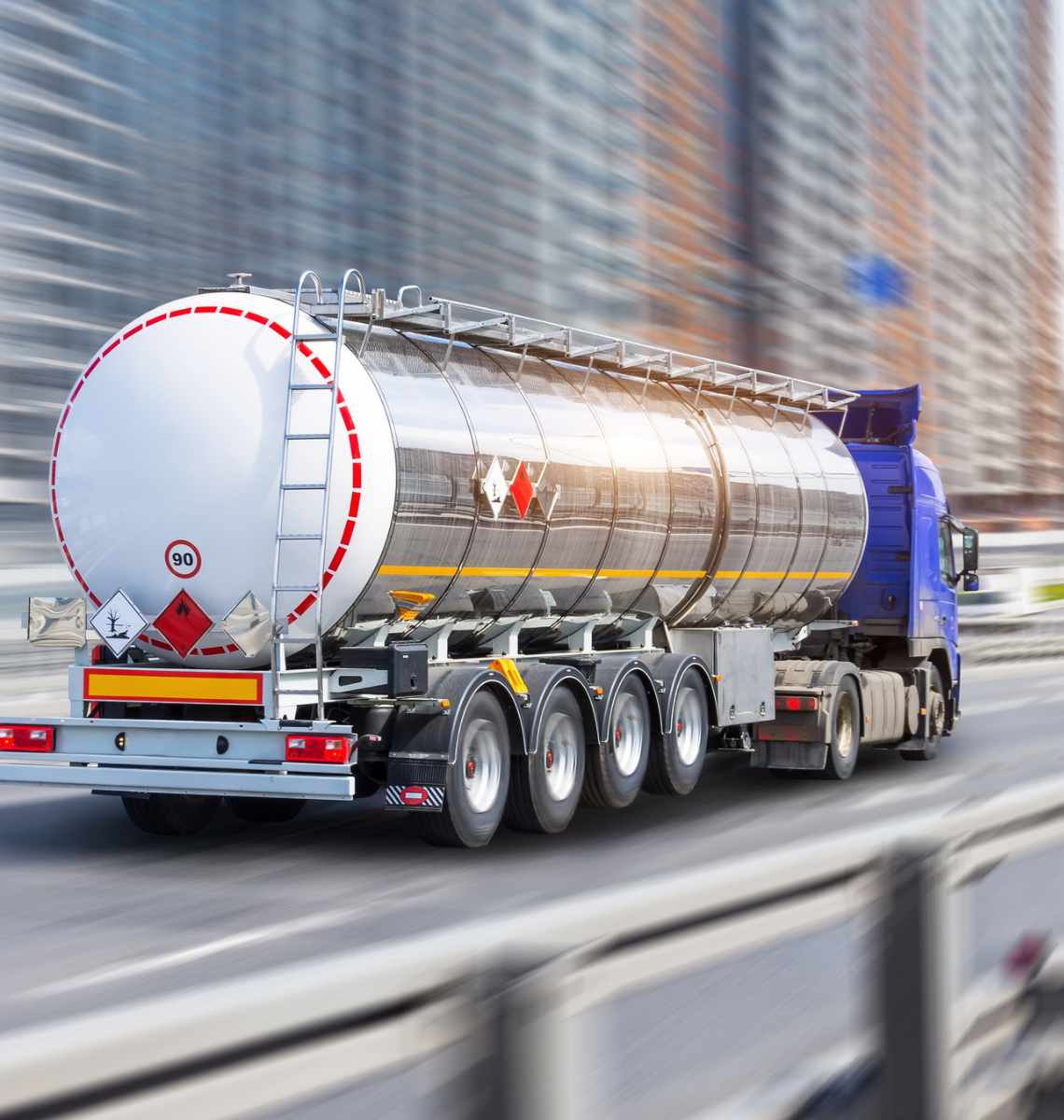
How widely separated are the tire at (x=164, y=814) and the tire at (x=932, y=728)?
825cm

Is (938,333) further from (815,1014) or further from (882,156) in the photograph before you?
(815,1014)

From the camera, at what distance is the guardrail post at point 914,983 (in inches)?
133

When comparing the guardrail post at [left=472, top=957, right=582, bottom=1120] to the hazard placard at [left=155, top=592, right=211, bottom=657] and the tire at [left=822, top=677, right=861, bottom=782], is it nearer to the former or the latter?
the hazard placard at [left=155, top=592, right=211, bottom=657]

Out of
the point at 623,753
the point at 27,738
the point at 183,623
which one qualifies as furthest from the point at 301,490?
the point at 623,753

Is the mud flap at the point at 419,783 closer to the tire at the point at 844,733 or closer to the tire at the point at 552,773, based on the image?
the tire at the point at 552,773

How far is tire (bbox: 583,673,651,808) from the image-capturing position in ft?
40.4

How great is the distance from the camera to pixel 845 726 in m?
16.0

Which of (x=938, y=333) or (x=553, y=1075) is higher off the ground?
(x=938, y=333)

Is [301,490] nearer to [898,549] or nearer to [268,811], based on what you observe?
[268,811]

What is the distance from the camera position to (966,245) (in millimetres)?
135250

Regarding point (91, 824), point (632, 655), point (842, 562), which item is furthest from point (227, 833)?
point (842, 562)

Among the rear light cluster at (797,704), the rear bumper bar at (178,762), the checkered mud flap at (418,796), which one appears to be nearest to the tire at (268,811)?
the rear bumper bar at (178,762)

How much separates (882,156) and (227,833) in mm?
112090

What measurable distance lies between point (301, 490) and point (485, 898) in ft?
8.52
